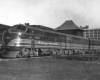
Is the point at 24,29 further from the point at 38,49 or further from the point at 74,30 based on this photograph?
the point at 74,30

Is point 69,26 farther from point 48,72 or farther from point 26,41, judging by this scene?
point 48,72

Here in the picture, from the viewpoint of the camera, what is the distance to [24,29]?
23.4 meters

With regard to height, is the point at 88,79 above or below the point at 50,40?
below

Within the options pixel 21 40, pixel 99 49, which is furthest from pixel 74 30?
pixel 21 40

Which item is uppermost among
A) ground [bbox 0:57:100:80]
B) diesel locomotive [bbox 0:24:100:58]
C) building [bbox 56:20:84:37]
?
building [bbox 56:20:84:37]

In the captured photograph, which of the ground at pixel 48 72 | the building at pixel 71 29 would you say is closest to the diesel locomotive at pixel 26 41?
the ground at pixel 48 72

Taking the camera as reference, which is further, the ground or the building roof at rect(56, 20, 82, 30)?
the building roof at rect(56, 20, 82, 30)

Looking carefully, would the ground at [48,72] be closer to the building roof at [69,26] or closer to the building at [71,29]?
the building at [71,29]

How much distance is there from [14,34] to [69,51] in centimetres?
1822

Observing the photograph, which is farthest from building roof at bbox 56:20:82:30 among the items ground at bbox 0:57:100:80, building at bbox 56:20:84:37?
ground at bbox 0:57:100:80

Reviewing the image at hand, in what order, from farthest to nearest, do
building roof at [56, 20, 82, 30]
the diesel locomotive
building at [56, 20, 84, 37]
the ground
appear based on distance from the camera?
building roof at [56, 20, 82, 30]
building at [56, 20, 84, 37]
the diesel locomotive
the ground

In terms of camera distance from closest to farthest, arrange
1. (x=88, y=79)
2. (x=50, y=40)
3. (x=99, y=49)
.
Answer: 1. (x=88, y=79)
2. (x=50, y=40)
3. (x=99, y=49)

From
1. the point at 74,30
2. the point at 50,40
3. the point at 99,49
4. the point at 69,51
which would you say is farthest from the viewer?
the point at 74,30

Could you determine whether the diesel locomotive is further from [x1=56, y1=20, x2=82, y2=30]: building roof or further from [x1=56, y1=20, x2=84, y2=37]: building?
[x1=56, y1=20, x2=82, y2=30]: building roof
